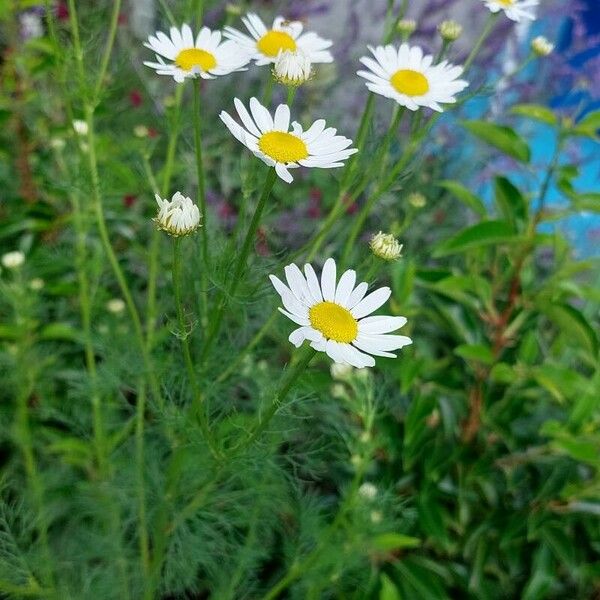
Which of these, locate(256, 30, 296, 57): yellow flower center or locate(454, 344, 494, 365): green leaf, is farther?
locate(454, 344, 494, 365): green leaf

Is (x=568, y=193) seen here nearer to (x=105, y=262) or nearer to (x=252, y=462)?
(x=252, y=462)

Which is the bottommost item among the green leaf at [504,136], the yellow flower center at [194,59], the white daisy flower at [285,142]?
the green leaf at [504,136]

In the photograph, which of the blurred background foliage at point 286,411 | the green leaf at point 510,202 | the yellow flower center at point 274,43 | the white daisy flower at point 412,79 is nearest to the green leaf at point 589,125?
the blurred background foliage at point 286,411

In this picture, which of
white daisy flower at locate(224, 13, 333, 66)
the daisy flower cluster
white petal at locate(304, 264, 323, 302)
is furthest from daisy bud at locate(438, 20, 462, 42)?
white petal at locate(304, 264, 323, 302)

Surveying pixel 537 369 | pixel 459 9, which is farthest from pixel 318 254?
pixel 459 9

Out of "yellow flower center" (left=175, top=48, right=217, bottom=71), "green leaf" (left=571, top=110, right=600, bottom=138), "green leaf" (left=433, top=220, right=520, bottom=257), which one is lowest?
"green leaf" (left=433, top=220, right=520, bottom=257)

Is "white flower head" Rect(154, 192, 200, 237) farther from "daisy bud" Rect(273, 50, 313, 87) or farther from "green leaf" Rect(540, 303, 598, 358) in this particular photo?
"green leaf" Rect(540, 303, 598, 358)

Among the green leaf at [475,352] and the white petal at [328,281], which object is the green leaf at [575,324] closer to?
the green leaf at [475,352]
